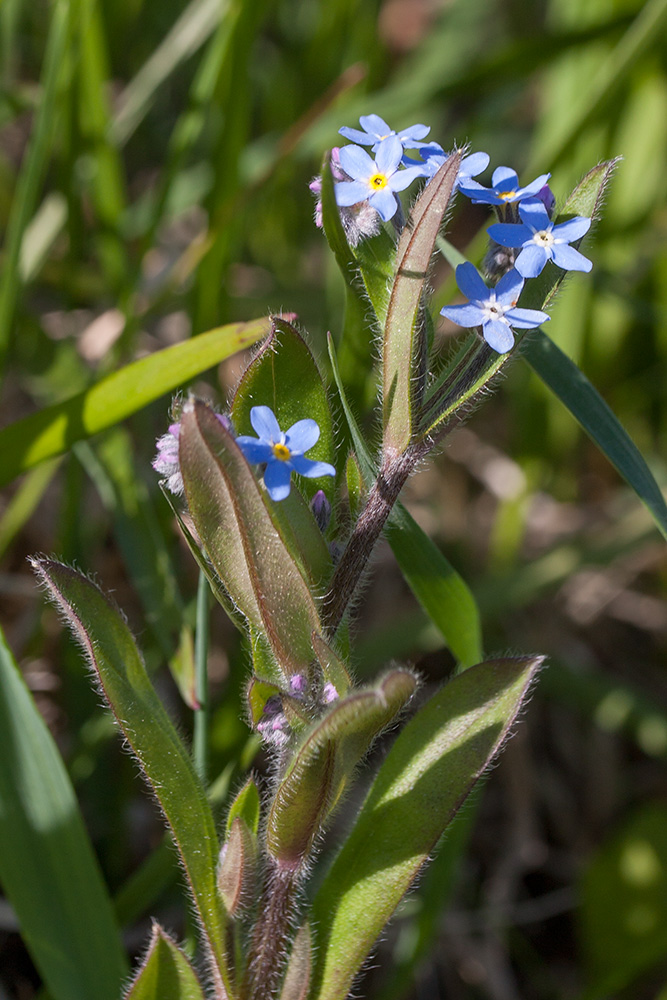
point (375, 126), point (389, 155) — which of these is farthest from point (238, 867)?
point (375, 126)

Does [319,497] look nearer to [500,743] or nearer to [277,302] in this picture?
[500,743]

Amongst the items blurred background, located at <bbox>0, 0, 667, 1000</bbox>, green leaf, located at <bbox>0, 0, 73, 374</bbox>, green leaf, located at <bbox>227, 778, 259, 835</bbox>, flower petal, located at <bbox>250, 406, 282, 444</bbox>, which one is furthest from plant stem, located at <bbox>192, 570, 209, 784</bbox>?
green leaf, located at <bbox>0, 0, 73, 374</bbox>

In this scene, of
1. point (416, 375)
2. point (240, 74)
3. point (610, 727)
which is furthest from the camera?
point (610, 727)

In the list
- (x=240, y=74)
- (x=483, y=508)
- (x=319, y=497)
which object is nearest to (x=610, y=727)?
(x=483, y=508)

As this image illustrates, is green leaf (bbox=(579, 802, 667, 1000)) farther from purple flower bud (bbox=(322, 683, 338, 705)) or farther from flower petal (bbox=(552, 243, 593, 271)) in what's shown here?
flower petal (bbox=(552, 243, 593, 271))

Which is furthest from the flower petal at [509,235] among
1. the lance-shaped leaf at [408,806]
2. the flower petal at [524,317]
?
the lance-shaped leaf at [408,806]

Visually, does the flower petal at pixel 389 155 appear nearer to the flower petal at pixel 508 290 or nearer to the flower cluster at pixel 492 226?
the flower cluster at pixel 492 226
